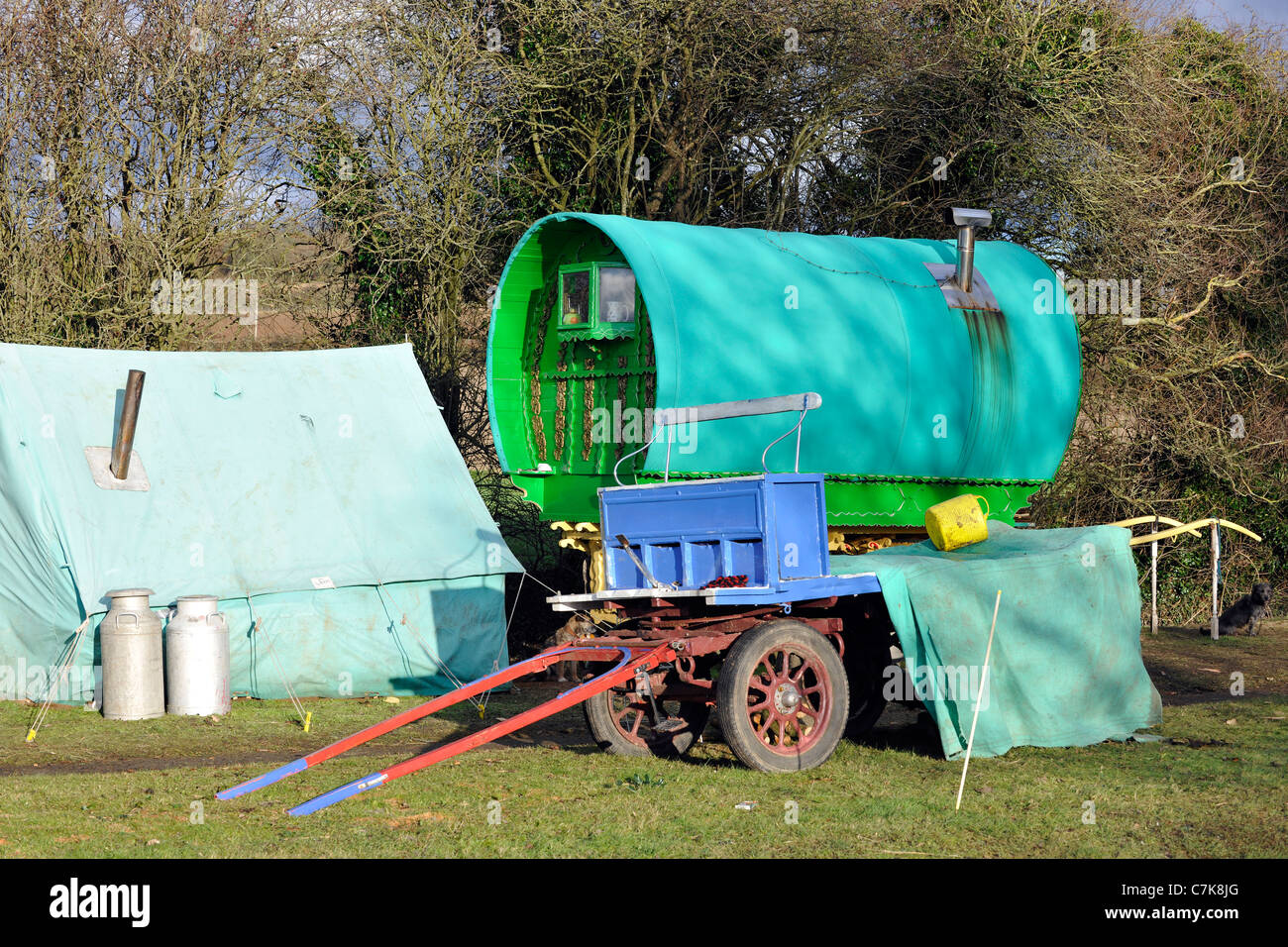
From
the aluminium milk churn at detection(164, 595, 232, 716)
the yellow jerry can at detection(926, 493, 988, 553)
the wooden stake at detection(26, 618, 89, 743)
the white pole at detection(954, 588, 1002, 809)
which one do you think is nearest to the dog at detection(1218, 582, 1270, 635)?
the yellow jerry can at detection(926, 493, 988, 553)

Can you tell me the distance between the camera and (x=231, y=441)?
13680 millimetres

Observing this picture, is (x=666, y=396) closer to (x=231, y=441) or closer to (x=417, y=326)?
(x=231, y=441)

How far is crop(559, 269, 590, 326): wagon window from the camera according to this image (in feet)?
44.1

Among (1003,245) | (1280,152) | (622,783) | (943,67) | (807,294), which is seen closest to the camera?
(622,783)

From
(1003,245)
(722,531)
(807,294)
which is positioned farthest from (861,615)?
(1003,245)

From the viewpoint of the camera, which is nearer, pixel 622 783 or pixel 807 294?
pixel 622 783

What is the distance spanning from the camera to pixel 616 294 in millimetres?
13102

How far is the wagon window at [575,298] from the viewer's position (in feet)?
44.1

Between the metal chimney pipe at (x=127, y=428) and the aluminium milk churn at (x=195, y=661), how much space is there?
1687 mm

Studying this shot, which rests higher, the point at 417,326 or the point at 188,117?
the point at 188,117

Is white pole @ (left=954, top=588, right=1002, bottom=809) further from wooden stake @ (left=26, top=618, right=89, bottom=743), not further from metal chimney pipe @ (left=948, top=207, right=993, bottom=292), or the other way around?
wooden stake @ (left=26, top=618, right=89, bottom=743)

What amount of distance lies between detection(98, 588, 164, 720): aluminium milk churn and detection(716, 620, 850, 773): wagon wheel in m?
5.26

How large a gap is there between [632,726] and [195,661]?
13.4 feet

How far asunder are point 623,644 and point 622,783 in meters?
0.91
